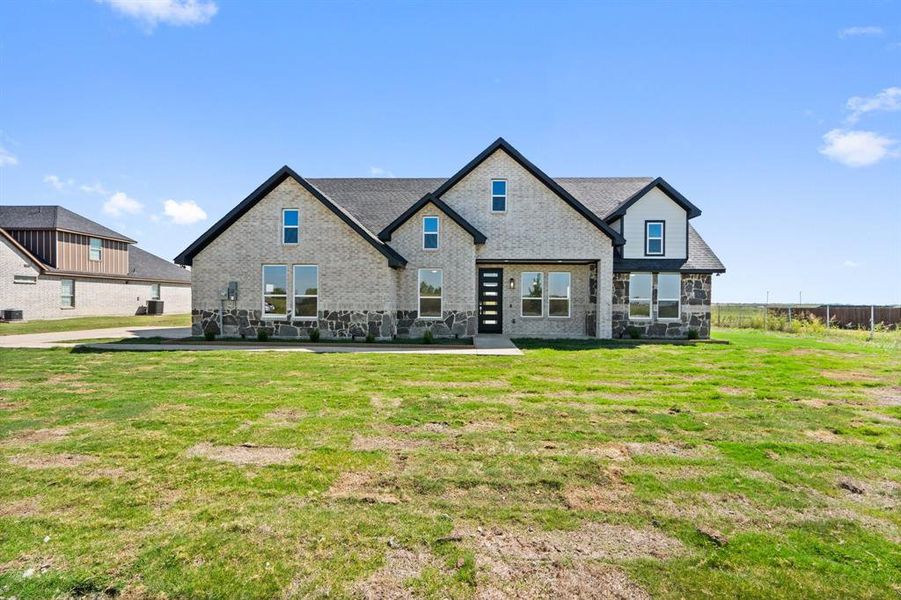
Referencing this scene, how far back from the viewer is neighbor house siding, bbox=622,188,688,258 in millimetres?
18656

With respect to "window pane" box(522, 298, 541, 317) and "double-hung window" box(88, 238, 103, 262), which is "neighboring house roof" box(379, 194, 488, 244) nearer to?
"window pane" box(522, 298, 541, 317)

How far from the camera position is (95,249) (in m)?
31.4

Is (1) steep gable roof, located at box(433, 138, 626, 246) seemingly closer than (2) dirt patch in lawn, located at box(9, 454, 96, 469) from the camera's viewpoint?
No

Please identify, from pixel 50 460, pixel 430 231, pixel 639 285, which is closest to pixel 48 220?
pixel 430 231

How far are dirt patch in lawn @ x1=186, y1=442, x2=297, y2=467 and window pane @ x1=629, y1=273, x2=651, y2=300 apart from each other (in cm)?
1642

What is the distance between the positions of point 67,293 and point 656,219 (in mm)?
34447

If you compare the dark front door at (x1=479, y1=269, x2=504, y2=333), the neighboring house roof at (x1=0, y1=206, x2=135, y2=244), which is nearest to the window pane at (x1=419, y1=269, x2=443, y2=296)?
the dark front door at (x1=479, y1=269, x2=504, y2=333)

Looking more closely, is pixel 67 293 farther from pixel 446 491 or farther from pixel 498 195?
pixel 446 491

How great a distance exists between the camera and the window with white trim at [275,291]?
16906 mm

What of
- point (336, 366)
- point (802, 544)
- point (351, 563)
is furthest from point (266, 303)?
point (802, 544)

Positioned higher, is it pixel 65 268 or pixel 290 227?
pixel 290 227

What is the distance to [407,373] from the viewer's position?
10.1 metres

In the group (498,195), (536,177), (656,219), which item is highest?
(536,177)

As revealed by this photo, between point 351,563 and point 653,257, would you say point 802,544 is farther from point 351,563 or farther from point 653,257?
point 653,257
